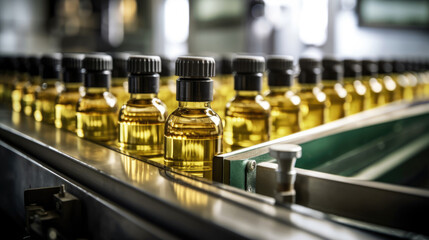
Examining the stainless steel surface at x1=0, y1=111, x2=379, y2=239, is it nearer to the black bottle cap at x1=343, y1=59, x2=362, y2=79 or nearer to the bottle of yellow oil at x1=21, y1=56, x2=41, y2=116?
the bottle of yellow oil at x1=21, y1=56, x2=41, y2=116

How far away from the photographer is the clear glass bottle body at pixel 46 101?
117 centimetres

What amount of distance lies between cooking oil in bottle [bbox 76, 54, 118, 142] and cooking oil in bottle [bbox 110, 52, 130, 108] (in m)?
0.20

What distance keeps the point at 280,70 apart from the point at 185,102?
339mm

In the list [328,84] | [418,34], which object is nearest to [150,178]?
[328,84]

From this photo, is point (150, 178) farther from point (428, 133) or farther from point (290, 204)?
point (428, 133)

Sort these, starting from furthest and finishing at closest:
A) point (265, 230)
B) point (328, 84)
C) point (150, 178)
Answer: point (328, 84) → point (150, 178) → point (265, 230)

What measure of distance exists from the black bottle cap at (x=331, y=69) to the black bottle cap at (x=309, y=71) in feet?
0.37

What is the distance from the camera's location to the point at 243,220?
0.47 meters

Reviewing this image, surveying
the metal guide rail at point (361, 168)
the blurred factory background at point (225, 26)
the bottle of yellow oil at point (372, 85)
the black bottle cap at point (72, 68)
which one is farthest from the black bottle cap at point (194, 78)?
the blurred factory background at point (225, 26)

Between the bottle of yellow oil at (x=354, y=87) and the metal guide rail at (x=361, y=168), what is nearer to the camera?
the metal guide rail at (x=361, y=168)

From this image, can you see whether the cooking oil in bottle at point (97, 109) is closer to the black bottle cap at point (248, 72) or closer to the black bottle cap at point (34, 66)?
the black bottle cap at point (248, 72)

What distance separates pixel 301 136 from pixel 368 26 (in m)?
3.74

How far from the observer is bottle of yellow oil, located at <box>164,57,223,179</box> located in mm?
694

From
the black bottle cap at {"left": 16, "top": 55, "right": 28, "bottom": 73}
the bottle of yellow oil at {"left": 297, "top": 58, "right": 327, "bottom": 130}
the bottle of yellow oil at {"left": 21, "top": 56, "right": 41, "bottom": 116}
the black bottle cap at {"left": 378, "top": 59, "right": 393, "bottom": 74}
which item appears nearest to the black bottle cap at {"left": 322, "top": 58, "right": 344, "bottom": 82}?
the bottle of yellow oil at {"left": 297, "top": 58, "right": 327, "bottom": 130}
